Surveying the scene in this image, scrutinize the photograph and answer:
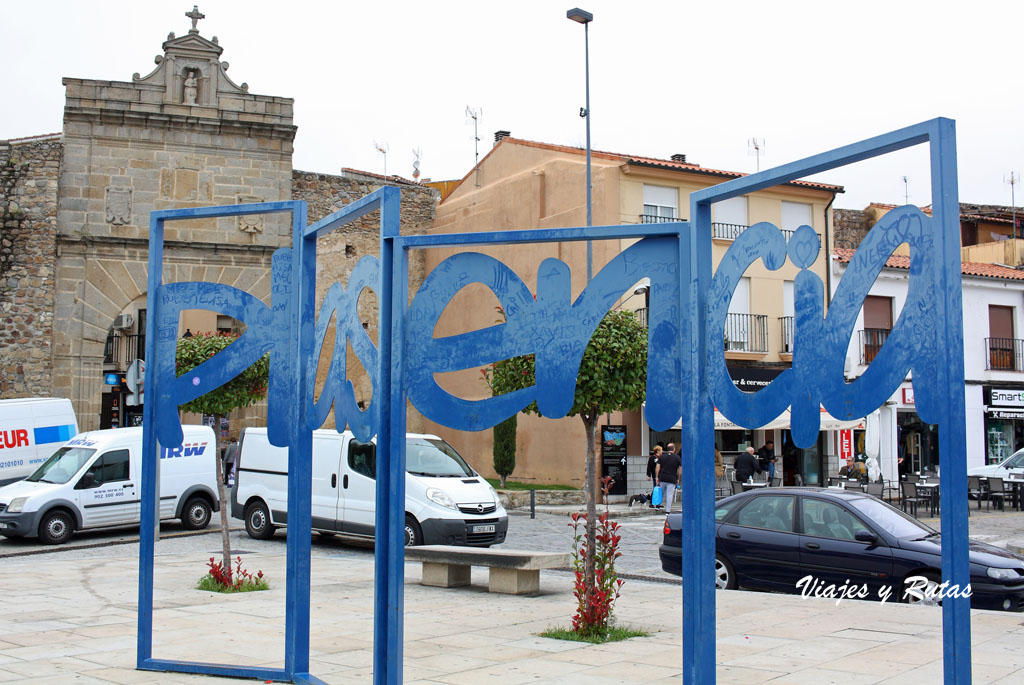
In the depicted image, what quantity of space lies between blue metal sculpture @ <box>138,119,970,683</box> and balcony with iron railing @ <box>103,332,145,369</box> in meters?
24.2

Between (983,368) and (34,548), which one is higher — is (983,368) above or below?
above

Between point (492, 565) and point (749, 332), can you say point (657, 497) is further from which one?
point (492, 565)

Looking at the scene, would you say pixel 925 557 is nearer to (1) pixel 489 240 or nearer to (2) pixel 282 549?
(1) pixel 489 240

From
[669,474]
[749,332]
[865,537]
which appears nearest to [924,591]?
[865,537]

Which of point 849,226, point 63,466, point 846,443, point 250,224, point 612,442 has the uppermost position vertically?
point 849,226

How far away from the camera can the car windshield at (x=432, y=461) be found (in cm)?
1454

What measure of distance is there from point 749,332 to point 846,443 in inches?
190

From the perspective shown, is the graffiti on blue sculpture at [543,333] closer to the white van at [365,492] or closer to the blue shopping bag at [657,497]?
the white van at [365,492]

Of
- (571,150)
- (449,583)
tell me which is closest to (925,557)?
(449,583)

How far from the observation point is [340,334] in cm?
604

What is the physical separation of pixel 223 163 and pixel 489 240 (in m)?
23.1

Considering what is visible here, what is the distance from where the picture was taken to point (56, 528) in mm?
16312

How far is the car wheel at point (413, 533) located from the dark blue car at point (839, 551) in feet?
13.8

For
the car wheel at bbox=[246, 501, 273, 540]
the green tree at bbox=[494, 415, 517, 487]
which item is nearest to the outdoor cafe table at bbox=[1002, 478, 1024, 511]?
the green tree at bbox=[494, 415, 517, 487]
